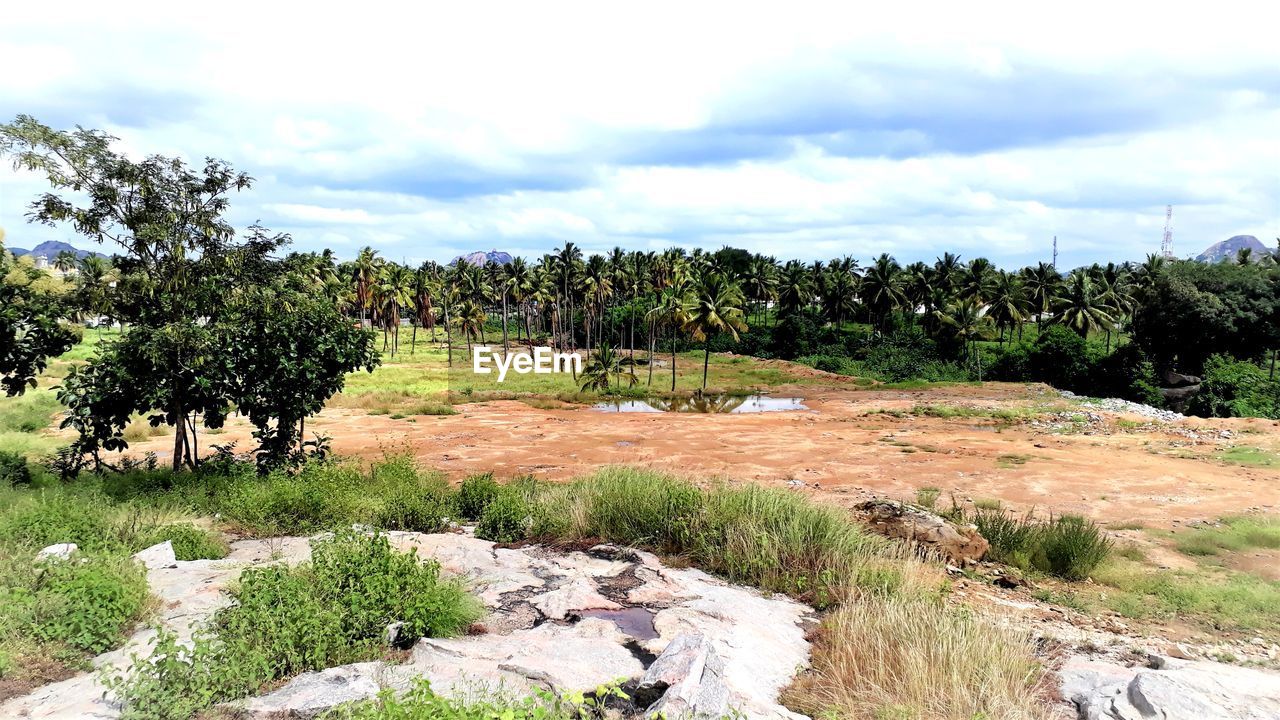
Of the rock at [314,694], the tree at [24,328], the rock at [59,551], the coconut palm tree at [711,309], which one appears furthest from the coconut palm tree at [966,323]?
the rock at [314,694]

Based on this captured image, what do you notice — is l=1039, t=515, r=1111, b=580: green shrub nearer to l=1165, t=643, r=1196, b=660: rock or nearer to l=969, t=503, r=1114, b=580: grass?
l=969, t=503, r=1114, b=580: grass

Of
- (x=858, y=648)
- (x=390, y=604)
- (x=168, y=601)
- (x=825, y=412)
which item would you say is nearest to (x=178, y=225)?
(x=168, y=601)

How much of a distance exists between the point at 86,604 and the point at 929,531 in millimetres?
10501

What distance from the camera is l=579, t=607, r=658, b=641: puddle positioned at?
21.9 feet

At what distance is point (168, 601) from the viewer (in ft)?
22.3

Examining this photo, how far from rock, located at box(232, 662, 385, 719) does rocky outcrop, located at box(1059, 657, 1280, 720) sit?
5402mm

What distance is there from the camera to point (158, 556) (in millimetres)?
8320

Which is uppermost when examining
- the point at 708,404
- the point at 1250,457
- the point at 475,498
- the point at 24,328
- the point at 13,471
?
the point at 24,328

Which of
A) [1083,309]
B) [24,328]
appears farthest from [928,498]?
[1083,309]

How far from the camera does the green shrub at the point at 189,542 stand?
341 inches

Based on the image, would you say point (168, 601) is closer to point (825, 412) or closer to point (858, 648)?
point (858, 648)

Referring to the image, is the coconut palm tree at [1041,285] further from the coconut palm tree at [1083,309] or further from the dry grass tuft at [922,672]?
the dry grass tuft at [922,672]

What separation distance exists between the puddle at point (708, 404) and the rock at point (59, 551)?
34.3 metres

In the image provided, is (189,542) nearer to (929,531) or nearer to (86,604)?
(86,604)
